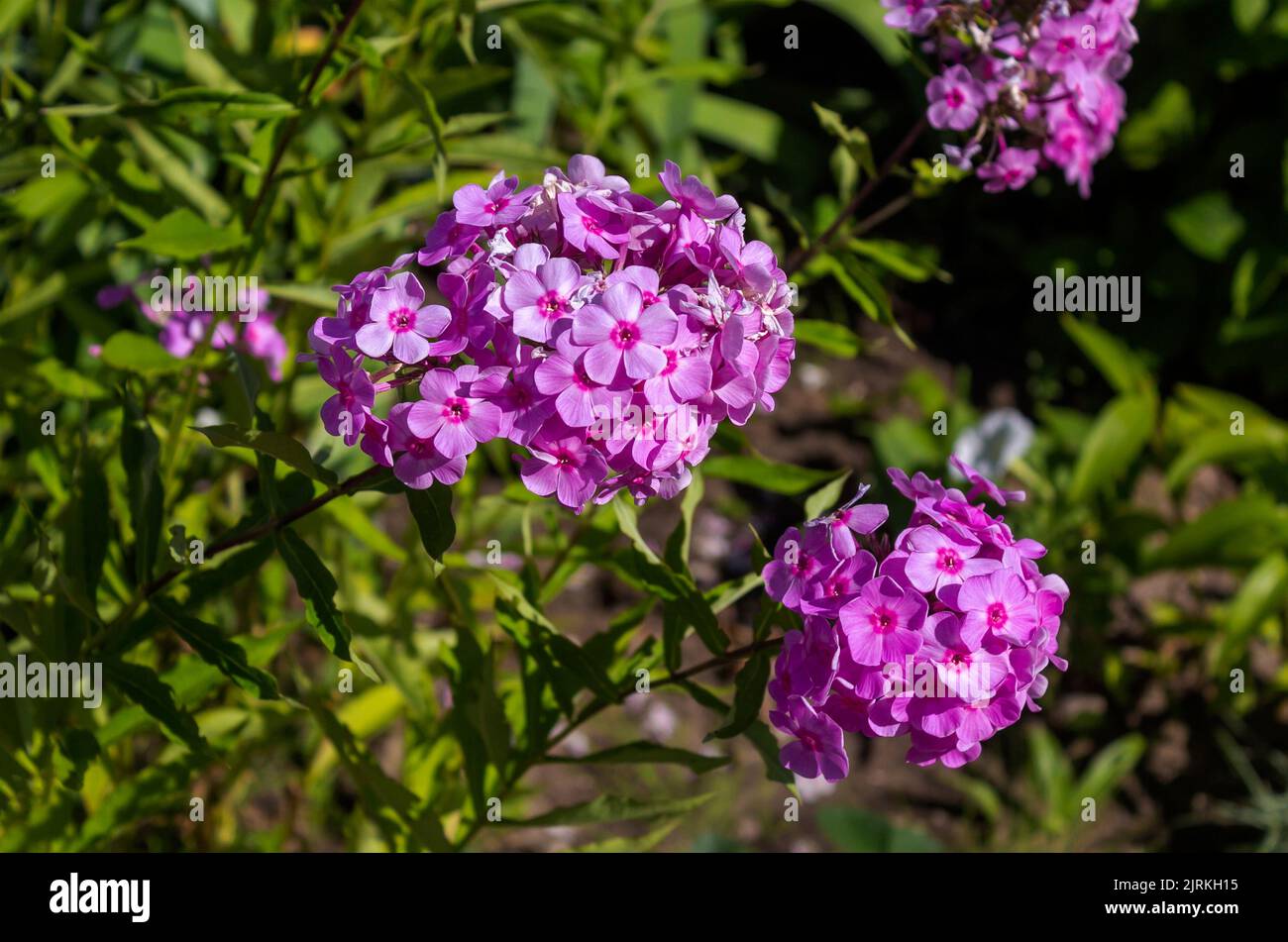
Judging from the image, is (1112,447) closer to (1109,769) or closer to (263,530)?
(1109,769)

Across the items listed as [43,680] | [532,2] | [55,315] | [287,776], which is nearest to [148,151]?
[532,2]

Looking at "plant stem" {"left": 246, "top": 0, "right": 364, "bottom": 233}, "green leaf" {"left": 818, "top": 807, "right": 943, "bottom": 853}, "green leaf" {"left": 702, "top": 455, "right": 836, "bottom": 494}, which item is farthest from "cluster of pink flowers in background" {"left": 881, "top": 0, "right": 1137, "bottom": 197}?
"green leaf" {"left": 818, "top": 807, "right": 943, "bottom": 853}

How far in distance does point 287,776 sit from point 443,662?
111 cm

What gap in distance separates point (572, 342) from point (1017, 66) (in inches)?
37.4

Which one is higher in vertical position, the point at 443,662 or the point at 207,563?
the point at 207,563

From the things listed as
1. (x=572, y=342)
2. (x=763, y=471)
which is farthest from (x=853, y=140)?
Result: (x=572, y=342)

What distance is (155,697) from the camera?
152cm

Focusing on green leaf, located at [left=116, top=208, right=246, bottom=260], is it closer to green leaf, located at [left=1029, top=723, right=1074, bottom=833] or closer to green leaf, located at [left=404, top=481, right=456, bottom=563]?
green leaf, located at [left=404, top=481, right=456, bottom=563]

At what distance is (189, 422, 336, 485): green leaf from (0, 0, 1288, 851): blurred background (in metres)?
0.47

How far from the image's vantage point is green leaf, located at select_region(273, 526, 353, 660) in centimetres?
133

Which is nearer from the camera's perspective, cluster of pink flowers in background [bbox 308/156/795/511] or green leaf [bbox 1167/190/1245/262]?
cluster of pink flowers in background [bbox 308/156/795/511]

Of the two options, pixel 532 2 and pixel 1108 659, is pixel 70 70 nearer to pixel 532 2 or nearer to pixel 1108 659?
pixel 532 2

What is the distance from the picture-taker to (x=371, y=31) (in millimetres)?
2053

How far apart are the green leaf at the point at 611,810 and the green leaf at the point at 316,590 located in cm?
50
